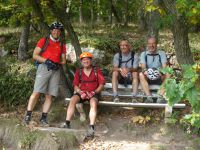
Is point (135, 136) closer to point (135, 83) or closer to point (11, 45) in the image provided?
point (135, 83)

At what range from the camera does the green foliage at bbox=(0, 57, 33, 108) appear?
947 cm

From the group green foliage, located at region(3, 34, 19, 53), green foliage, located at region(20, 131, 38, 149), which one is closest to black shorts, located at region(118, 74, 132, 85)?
green foliage, located at region(20, 131, 38, 149)

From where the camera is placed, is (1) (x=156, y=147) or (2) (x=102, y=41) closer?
(1) (x=156, y=147)

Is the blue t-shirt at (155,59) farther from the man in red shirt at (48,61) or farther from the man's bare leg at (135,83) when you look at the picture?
the man in red shirt at (48,61)

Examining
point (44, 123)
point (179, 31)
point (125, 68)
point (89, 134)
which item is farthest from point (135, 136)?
point (179, 31)

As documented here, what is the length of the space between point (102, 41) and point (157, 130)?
4.67 metres

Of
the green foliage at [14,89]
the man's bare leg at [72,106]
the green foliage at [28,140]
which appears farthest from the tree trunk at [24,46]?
the green foliage at [28,140]

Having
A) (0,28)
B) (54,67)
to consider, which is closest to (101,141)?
(54,67)

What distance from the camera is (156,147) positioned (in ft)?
23.2

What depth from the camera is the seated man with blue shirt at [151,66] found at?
309 inches

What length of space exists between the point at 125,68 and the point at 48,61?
5.62 ft

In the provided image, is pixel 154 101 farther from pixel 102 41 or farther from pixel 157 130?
pixel 102 41

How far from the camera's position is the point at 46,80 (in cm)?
773

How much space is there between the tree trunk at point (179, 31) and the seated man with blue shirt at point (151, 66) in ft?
1.24
